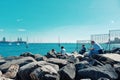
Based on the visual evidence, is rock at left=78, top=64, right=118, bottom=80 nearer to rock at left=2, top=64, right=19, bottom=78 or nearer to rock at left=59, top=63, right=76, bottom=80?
rock at left=59, top=63, right=76, bottom=80

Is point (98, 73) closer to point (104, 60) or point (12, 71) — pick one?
point (104, 60)

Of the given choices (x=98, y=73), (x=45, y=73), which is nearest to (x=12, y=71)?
(x=45, y=73)

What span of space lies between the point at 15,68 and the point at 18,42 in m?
172

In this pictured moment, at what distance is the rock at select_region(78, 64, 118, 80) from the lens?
11252 millimetres

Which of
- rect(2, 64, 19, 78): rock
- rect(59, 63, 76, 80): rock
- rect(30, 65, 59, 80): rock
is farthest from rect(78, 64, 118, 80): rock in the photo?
rect(2, 64, 19, 78): rock

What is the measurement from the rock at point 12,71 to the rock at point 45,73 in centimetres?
177

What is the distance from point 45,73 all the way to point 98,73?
8.16 ft

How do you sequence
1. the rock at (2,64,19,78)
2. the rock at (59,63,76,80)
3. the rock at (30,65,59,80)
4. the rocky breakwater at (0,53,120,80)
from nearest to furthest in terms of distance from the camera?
the rocky breakwater at (0,53,120,80) < the rock at (30,65,59,80) < the rock at (59,63,76,80) < the rock at (2,64,19,78)

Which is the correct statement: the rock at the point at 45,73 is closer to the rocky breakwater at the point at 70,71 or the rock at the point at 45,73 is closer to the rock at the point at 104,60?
the rocky breakwater at the point at 70,71

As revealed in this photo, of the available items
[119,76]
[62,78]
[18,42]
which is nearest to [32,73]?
[62,78]

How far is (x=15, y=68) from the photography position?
14156mm

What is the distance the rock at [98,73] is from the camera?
11.3 metres

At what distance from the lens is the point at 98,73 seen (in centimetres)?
1132

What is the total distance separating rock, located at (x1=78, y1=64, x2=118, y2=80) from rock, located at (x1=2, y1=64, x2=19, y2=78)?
3984mm
